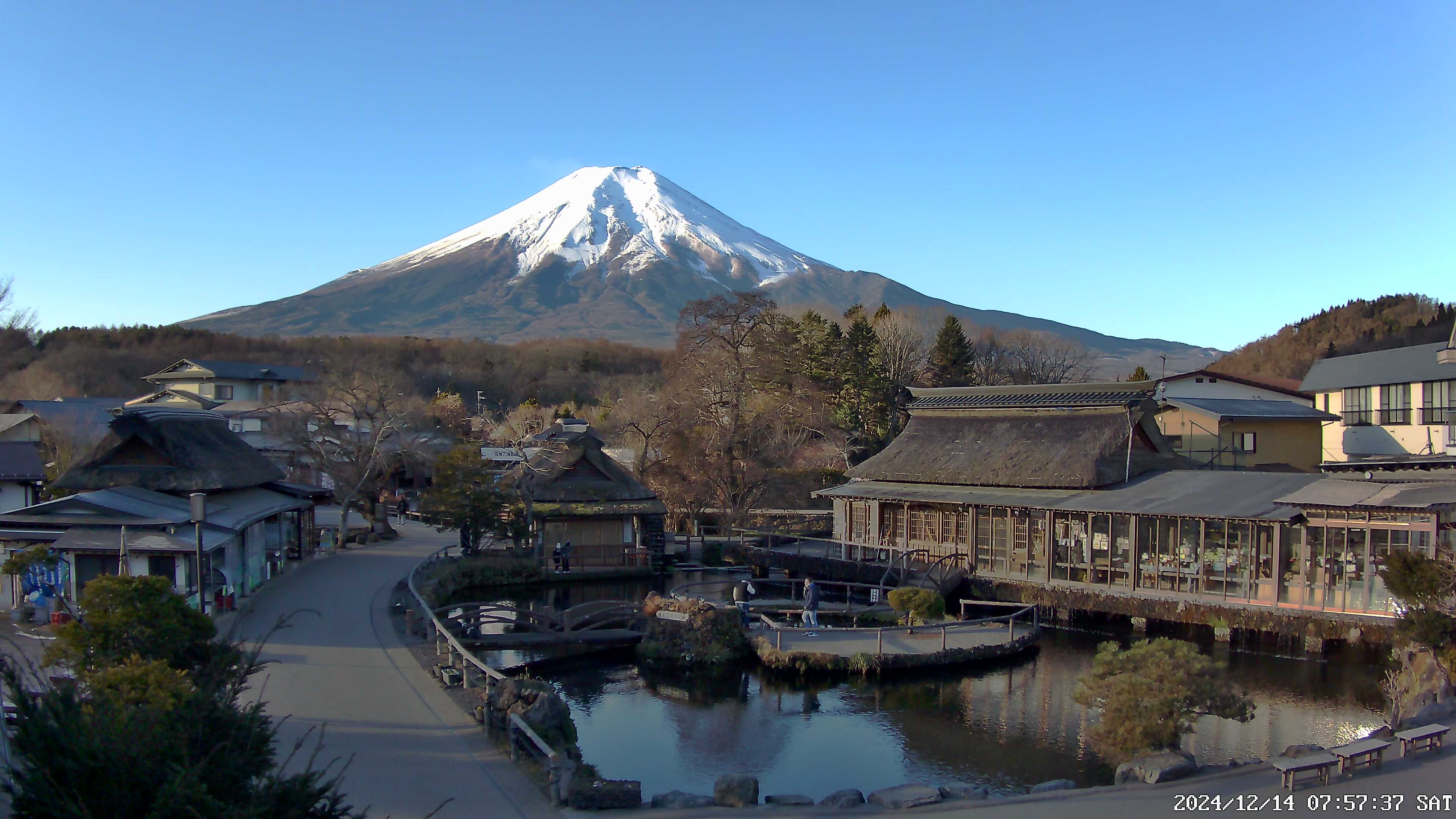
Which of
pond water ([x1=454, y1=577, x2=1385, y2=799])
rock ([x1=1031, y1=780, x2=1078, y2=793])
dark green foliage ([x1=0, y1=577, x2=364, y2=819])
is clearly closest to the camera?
dark green foliage ([x1=0, y1=577, x2=364, y2=819])

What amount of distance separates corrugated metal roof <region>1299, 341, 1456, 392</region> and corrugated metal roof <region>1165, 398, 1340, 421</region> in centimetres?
381

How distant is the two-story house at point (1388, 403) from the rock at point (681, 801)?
30055mm

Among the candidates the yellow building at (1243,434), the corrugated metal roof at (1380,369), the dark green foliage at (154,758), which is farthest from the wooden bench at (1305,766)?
the corrugated metal roof at (1380,369)

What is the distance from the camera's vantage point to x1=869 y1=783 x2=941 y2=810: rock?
856 cm

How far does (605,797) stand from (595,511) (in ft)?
54.4

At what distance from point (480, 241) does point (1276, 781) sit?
13994cm

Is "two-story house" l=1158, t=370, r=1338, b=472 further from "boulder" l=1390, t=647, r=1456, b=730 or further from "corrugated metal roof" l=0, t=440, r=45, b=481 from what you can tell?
"corrugated metal roof" l=0, t=440, r=45, b=481

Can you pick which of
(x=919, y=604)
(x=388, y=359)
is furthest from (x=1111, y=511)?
(x=388, y=359)

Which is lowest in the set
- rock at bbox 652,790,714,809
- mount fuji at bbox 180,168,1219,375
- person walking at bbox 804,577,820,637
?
person walking at bbox 804,577,820,637

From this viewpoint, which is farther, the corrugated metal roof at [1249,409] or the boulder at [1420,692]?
the corrugated metal roof at [1249,409]

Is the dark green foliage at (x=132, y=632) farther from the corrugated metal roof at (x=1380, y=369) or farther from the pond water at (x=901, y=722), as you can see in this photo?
the corrugated metal roof at (x=1380, y=369)

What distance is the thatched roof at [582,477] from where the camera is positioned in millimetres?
25062

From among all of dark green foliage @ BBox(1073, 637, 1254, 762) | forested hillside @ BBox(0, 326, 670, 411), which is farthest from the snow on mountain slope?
dark green foliage @ BBox(1073, 637, 1254, 762)

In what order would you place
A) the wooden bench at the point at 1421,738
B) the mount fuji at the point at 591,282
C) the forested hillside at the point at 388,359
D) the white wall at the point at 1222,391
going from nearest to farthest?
1. the wooden bench at the point at 1421,738
2. the white wall at the point at 1222,391
3. the forested hillside at the point at 388,359
4. the mount fuji at the point at 591,282
